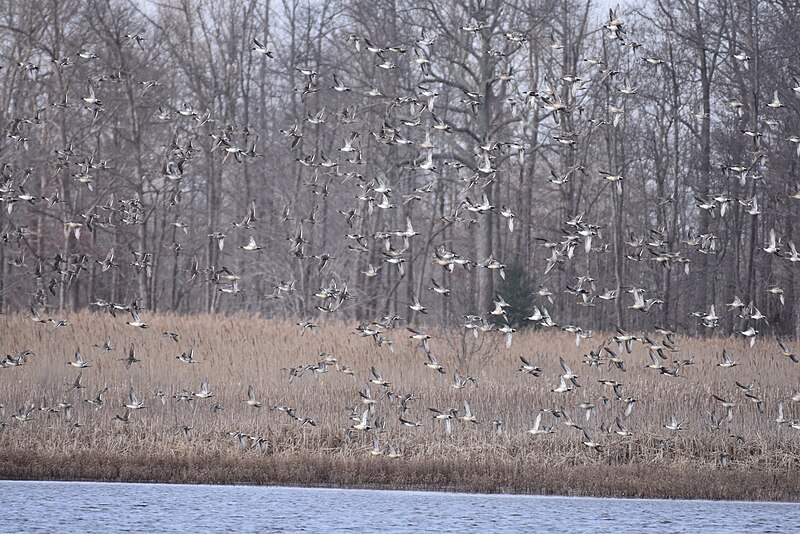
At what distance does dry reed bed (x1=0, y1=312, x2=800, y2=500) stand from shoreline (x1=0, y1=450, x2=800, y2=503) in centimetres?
2

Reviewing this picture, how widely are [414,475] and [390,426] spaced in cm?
149

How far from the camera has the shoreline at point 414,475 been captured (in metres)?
13.3

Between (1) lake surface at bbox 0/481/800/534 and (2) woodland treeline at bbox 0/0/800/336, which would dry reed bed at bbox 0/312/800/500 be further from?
(2) woodland treeline at bbox 0/0/800/336

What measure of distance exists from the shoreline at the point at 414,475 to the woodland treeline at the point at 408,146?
10.7m

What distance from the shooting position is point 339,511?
41.4 feet

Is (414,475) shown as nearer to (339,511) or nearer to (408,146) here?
(339,511)

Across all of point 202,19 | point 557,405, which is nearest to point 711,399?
point 557,405

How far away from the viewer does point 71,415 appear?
50.8 feet

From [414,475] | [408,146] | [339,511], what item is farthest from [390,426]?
[408,146]

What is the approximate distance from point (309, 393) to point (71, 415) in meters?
3.44

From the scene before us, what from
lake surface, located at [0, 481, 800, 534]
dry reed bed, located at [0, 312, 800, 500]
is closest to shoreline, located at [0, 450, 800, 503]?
dry reed bed, located at [0, 312, 800, 500]

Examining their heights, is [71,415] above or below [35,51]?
below

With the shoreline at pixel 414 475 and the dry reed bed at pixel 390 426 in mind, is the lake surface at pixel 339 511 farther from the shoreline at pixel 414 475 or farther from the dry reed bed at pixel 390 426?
the dry reed bed at pixel 390 426

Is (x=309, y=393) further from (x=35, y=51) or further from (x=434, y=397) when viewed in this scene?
(x=35, y=51)
